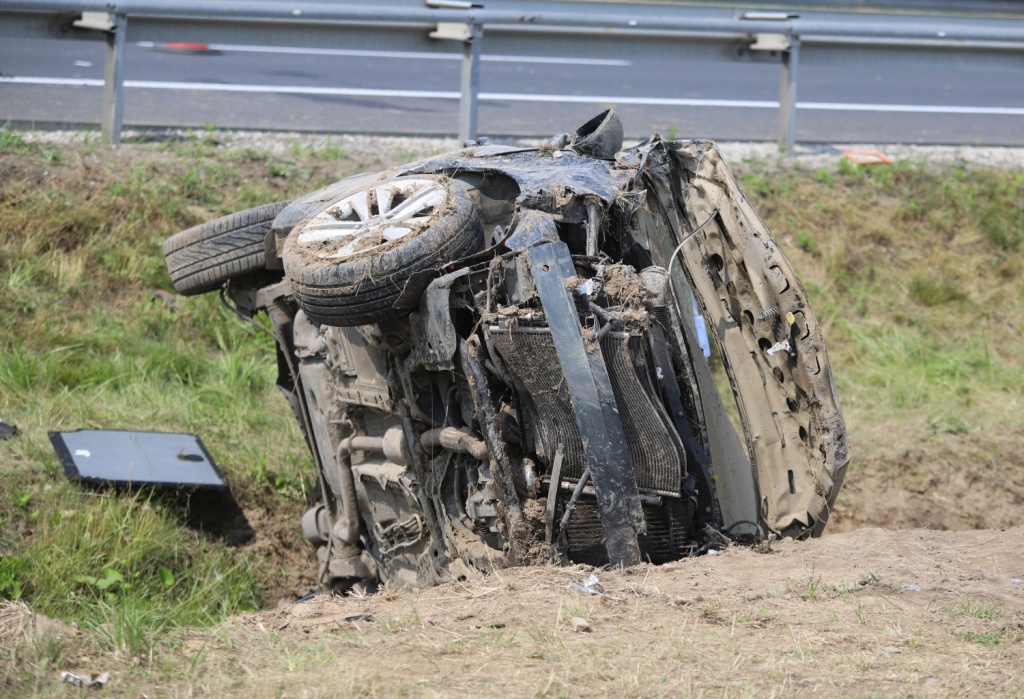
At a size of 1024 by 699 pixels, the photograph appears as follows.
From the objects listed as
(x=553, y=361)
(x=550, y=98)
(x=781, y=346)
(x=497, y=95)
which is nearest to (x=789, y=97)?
(x=550, y=98)

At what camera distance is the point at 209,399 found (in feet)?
21.2

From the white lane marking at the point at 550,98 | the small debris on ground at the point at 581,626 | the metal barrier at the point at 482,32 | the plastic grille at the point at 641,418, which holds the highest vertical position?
the metal barrier at the point at 482,32

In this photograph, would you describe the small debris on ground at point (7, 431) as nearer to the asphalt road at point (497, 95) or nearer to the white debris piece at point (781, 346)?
the asphalt road at point (497, 95)

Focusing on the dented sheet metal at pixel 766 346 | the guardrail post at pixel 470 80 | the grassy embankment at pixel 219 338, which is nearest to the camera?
the dented sheet metal at pixel 766 346

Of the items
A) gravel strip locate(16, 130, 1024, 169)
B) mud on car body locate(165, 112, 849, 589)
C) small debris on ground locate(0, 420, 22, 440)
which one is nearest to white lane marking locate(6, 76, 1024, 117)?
gravel strip locate(16, 130, 1024, 169)

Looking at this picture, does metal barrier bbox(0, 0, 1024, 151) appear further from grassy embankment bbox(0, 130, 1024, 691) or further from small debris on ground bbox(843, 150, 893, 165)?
grassy embankment bbox(0, 130, 1024, 691)

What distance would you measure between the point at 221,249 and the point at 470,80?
2.95 meters

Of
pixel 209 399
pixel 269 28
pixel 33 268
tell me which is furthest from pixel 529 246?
pixel 269 28

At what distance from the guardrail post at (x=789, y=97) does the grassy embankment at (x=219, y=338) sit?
32cm

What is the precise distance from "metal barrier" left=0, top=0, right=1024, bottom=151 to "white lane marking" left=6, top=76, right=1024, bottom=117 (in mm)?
2005

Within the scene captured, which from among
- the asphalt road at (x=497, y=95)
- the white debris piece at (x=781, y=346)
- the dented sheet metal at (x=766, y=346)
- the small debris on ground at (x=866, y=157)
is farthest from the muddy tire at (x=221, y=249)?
the small debris on ground at (x=866, y=157)

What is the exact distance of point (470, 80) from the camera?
24.8ft

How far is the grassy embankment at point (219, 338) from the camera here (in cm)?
525

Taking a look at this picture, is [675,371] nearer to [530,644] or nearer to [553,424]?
[553,424]
